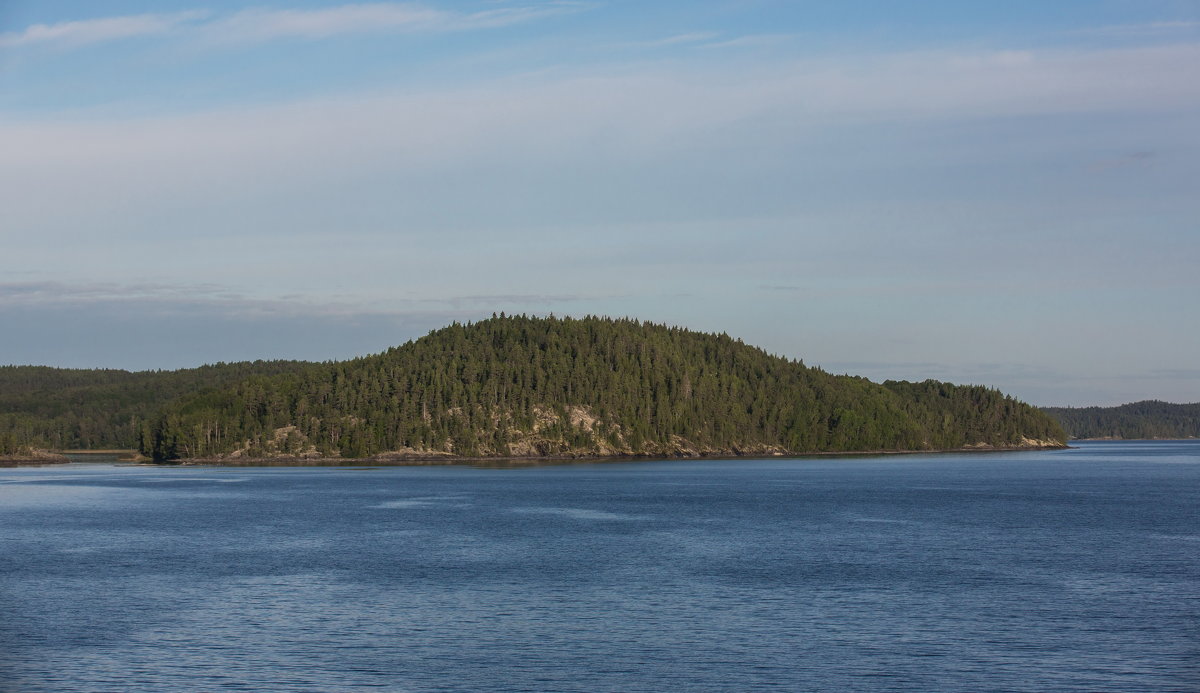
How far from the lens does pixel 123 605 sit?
5622cm

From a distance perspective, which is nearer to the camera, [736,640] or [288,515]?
[736,640]

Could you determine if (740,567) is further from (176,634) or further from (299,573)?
(176,634)

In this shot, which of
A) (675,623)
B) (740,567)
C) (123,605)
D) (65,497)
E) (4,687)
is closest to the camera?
(4,687)

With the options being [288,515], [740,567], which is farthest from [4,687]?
[288,515]

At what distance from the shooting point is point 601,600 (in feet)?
189

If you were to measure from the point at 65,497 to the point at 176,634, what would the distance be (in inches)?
3966

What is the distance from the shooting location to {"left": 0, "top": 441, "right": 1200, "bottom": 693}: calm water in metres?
42.9

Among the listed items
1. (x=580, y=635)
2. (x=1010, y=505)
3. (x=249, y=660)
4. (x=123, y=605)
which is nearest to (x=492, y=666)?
(x=580, y=635)

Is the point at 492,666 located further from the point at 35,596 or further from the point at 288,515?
the point at 288,515

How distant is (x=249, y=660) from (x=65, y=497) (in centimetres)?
10719

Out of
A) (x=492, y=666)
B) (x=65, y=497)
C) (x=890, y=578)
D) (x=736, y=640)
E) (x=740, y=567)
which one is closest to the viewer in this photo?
(x=492, y=666)

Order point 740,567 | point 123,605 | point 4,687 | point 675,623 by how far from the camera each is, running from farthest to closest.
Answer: point 740,567 → point 123,605 → point 675,623 → point 4,687

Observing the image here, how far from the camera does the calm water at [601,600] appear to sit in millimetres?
42875

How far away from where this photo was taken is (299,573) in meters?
67.3
